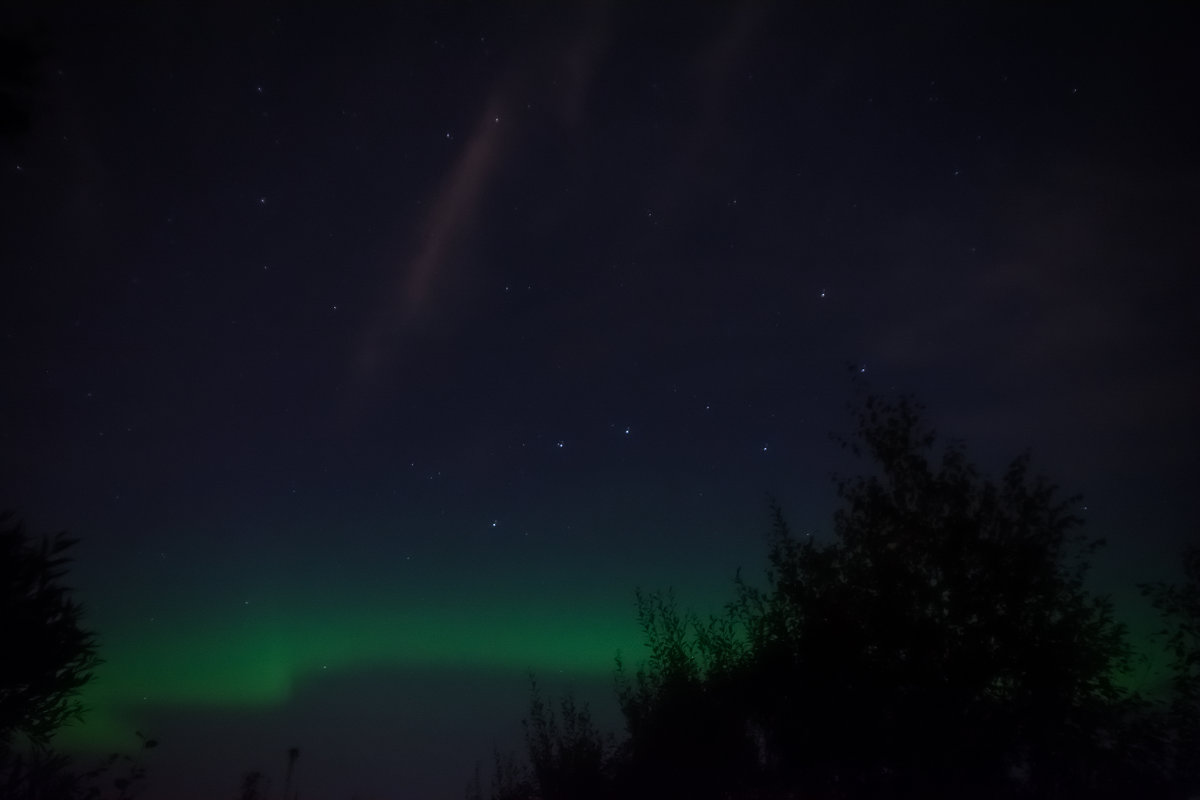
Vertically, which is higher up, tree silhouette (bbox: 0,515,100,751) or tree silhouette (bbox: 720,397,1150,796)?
tree silhouette (bbox: 0,515,100,751)

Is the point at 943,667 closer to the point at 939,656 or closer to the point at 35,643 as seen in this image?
the point at 939,656

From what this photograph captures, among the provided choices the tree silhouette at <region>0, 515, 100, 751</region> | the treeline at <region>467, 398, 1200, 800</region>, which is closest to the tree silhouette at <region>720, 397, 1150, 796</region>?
the treeline at <region>467, 398, 1200, 800</region>

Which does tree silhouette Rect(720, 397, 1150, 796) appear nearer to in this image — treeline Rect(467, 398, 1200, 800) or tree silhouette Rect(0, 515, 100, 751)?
treeline Rect(467, 398, 1200, 800)

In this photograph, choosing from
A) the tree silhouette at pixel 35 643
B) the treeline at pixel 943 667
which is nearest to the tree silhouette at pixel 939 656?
the treeline at pixel 943 667

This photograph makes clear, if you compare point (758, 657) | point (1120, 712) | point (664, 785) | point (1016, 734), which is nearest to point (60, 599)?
point (664, 785)

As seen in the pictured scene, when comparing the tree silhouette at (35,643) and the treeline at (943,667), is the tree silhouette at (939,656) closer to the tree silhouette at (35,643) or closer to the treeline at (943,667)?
the treeline at (943,667)

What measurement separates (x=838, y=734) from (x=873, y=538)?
11.7 ft

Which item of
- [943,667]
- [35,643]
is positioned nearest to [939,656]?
[943,667]

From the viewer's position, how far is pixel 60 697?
19.6 meters

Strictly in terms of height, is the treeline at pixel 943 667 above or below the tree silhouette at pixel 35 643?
below

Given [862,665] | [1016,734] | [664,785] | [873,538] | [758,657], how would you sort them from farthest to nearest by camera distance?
1. [664,785]
2. [758,657]
3. [873,538]
4. [862,665]
5. [1016,734]

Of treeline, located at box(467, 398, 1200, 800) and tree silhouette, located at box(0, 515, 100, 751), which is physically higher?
tree silhouette, located at box(0, 515, 100, 751)

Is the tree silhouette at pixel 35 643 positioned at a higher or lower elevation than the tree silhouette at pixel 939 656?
higher

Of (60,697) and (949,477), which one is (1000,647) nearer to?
(949,477)
